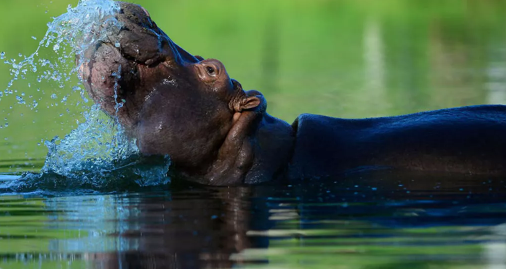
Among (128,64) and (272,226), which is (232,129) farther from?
(272,226)

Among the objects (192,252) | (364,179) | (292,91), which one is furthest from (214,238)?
(292,91)

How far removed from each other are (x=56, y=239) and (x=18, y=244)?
0.21 m

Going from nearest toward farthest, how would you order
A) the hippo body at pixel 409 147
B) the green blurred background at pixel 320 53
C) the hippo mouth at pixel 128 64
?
the hippo mouth at pixel 128 64
the hippo body at pixel 409 147
the green blurred background at pixel 320 53

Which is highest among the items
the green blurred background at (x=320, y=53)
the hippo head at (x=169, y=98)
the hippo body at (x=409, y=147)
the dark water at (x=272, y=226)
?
the green blurred background at (x=320, y=53)

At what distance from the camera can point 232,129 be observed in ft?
20.8

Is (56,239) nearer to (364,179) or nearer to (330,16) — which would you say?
(364,179)

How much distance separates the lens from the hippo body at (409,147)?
6.25 m

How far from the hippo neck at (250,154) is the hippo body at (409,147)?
0.35 feet

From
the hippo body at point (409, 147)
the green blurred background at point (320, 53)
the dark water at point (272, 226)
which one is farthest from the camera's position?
the green blurred background at point (320, 53)

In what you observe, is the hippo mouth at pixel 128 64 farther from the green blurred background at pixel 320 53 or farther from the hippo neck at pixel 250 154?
the green blurred background at pixel 320 53

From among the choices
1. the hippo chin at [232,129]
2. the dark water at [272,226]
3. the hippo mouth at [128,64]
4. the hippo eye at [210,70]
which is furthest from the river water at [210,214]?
the hippo eye at [210,70]

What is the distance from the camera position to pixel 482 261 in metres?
4.23

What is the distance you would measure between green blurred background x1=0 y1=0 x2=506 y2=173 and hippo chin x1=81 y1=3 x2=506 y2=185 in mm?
2095

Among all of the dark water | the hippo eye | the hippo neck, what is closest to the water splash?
the dark water
